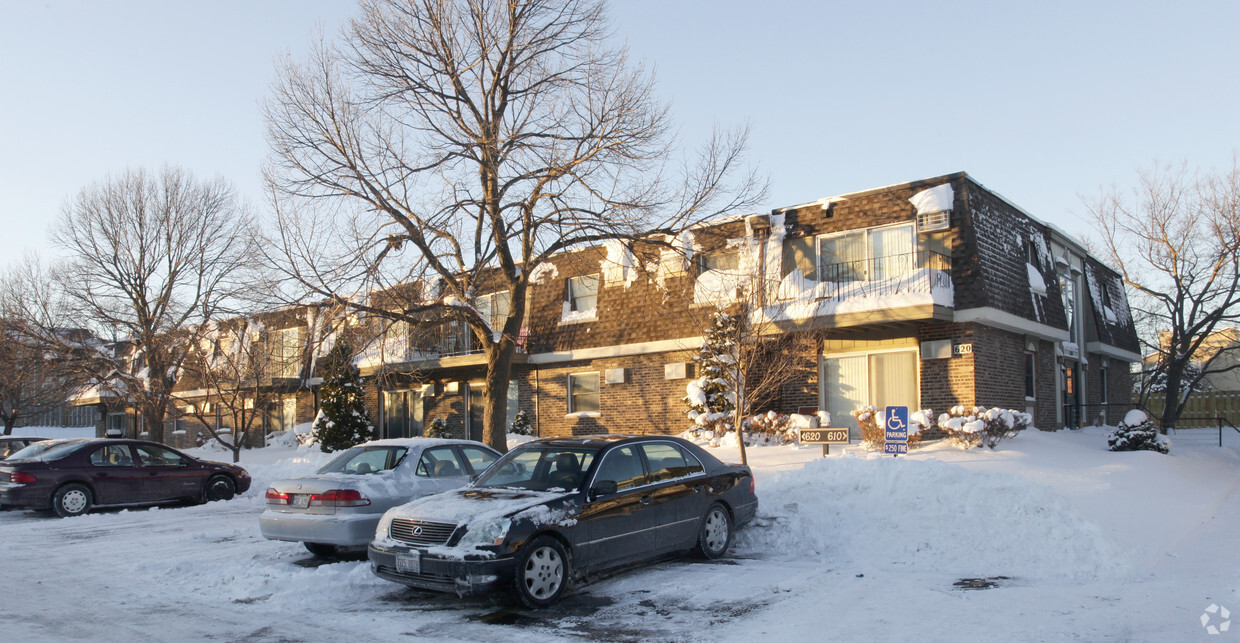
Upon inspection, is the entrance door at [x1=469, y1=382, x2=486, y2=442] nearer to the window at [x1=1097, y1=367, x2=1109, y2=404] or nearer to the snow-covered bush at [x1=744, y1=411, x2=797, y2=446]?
the snow-covered bush at [x1=744, y1=411, x2=797, y2=446]

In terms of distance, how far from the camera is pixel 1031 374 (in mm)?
21359

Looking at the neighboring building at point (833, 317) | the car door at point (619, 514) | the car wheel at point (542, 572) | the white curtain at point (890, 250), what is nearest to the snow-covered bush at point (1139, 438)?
the neighboring building at point (833, 317)

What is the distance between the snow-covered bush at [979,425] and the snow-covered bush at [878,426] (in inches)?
19.1

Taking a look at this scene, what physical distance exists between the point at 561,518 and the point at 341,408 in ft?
68.1

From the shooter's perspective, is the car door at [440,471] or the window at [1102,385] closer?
the car door at [440,471]

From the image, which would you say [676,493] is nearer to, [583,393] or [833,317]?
[833,317]

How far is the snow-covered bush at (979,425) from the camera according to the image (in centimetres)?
1622

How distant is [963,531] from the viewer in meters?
9.66

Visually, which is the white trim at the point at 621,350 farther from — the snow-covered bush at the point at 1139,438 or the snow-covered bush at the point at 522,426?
the snow-covered bush at the point at 1139,438

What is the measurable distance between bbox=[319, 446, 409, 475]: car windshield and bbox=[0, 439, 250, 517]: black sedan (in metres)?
6.99

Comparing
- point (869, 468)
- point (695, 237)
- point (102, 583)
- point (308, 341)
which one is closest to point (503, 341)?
point (308, 341)

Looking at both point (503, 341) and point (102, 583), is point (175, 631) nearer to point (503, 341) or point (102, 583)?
point (102, 583)

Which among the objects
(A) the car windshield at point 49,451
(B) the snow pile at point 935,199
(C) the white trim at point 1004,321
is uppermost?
(B) the snow pile at point 935,199

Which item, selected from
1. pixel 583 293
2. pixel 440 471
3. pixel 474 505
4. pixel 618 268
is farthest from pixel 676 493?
pixel 583 293
